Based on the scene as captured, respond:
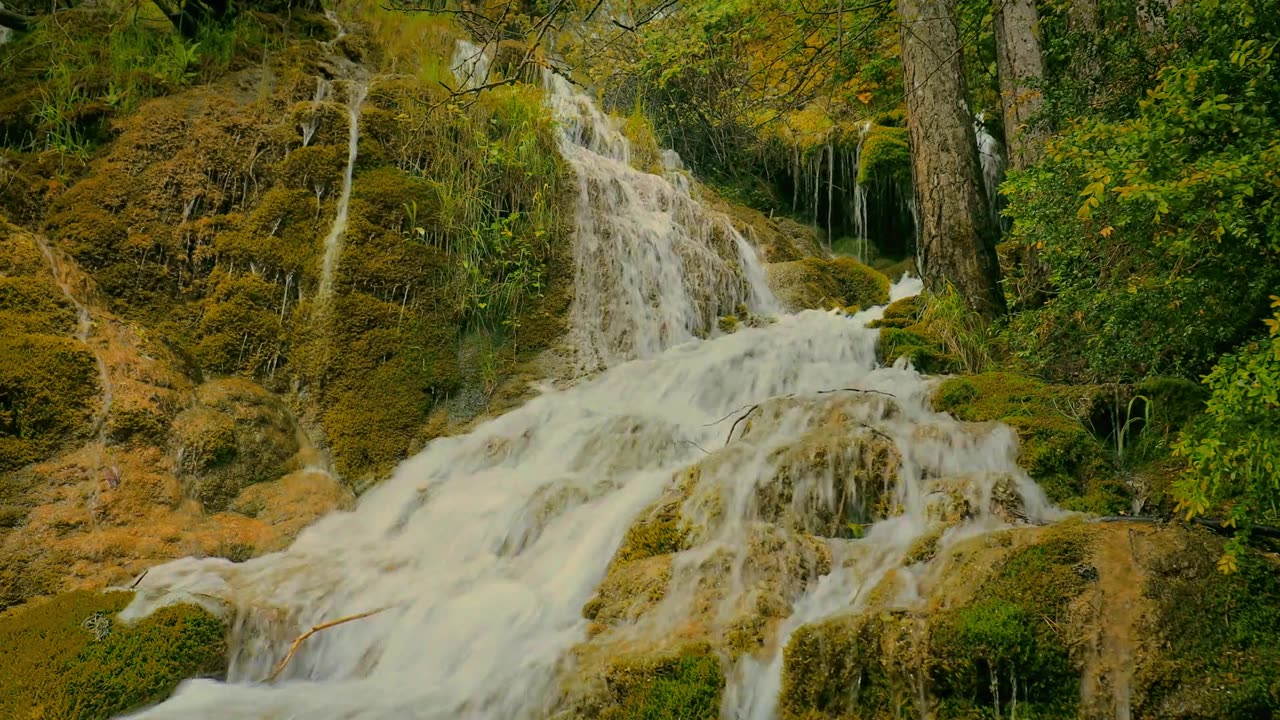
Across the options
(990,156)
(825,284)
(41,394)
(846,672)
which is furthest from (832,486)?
(990,156)

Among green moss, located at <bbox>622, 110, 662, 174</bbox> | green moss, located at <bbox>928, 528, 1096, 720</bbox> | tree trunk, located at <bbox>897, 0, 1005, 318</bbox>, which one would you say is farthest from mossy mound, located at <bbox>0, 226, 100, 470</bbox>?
green moss, located at <bbox>622, 110, 662, 174</bbox>

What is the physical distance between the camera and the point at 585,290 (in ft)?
24.3

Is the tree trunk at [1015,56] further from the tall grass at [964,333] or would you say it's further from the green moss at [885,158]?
the green moss at [885,158]

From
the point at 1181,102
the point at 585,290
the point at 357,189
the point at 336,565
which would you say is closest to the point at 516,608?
the point at 336,565

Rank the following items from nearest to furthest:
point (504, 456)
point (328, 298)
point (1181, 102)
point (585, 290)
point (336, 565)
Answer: point (1181, 102) → point (336, 565) → point (504, 456) → point (328, 298) → point (585, 290)

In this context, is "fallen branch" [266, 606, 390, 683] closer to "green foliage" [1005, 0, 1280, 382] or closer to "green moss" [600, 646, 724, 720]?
"green moss" [600, 646, 724, 720]

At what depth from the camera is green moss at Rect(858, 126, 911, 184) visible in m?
11.4

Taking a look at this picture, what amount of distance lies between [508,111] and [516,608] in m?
→ 5.43

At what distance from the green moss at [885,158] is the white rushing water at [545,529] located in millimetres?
5200

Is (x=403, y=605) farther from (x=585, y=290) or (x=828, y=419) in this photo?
(x=585, y=290)

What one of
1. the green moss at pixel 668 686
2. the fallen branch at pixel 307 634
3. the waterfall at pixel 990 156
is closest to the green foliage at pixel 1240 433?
the green moss at pixel 668 686

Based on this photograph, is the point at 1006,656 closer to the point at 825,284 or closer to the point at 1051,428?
the point at 1051,428

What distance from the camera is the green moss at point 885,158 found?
1141 cm

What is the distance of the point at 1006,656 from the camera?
7.97ft
